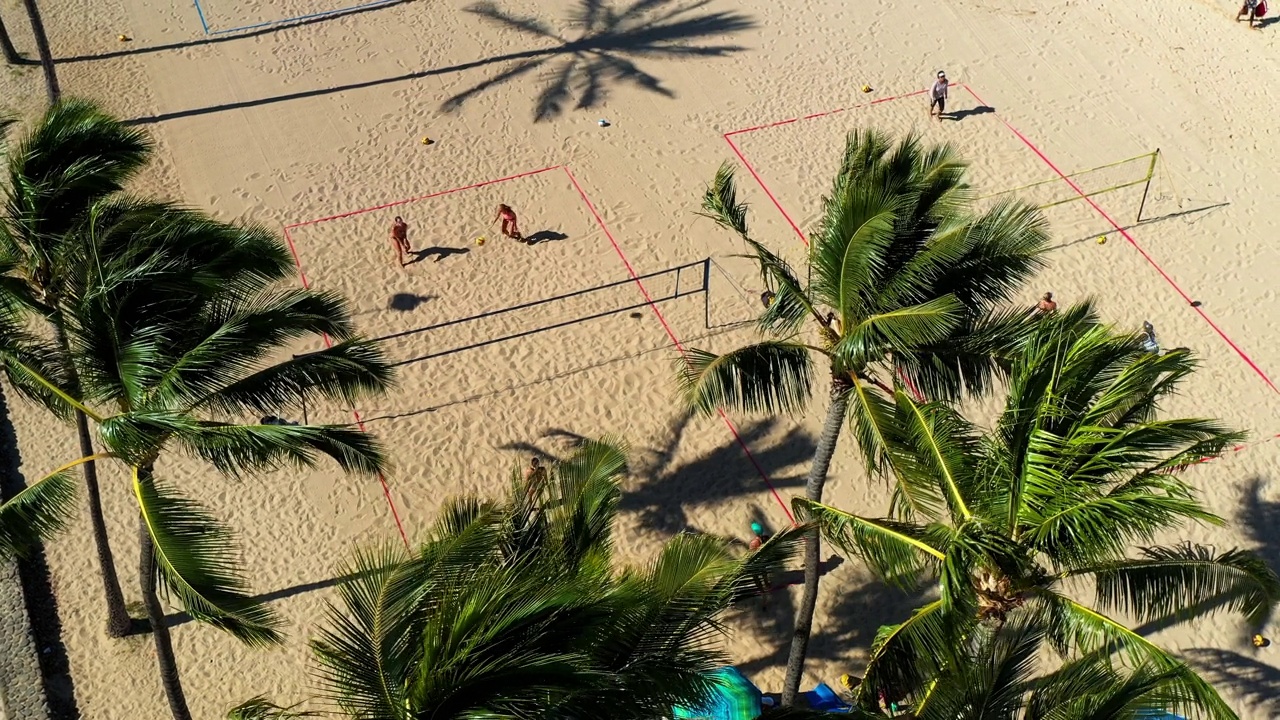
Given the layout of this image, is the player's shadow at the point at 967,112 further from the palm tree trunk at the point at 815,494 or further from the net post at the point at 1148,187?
the palm tree trunk at the point at 815,494

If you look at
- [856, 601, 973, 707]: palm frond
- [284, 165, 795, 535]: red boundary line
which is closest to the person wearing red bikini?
[284, 165, 795, 535]: red boundary line

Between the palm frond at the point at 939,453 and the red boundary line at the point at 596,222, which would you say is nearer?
the palm frond at the point at 939,453

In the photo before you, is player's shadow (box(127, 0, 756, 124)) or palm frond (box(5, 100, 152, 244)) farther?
player's shadow (box(127, 0, 756, 124))

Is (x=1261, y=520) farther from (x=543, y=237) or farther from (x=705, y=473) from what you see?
(x=543, y=237)

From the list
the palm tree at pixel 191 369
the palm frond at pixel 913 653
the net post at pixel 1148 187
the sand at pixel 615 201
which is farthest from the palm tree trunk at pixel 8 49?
the palm frond at pixel 913 653

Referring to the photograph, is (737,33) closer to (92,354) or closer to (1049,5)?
(1049,5)

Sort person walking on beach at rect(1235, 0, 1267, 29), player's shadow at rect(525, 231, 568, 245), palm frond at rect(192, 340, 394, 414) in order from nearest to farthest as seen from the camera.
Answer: palm frond at rect(192, 340, 394, 414), player's shadow at rect(525, 231, 568, 245), person walking on beach at rect(1235, 0, 1267, 29)

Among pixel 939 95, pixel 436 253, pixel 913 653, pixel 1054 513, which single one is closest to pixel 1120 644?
pixel 1054 513

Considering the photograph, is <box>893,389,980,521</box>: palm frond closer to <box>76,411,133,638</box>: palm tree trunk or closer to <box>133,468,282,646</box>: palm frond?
<box>133,468,282,646</box>: palm frond
